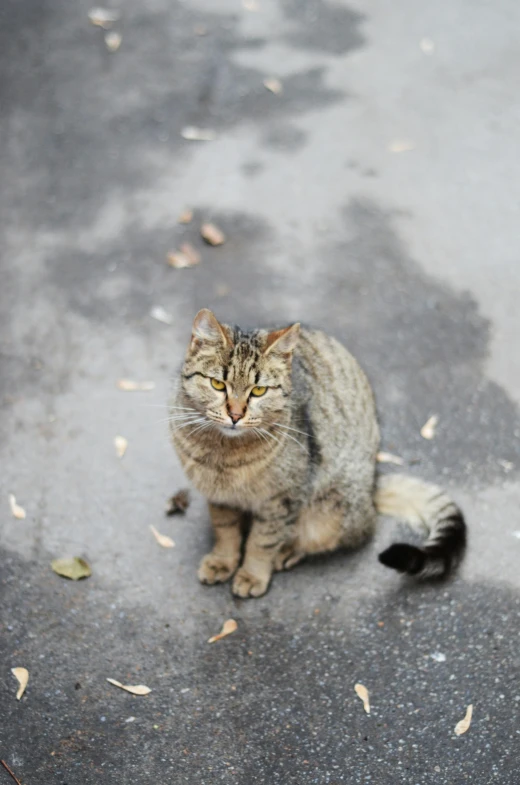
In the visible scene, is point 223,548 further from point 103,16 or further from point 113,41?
point 103,16

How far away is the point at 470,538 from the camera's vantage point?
157 inches

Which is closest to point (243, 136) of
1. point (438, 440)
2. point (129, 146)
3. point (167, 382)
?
point (129, 146)

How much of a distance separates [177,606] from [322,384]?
1216 millimetres

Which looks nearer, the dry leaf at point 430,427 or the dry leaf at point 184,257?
the dry leaf at point 430,427

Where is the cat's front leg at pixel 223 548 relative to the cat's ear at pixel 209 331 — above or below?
below

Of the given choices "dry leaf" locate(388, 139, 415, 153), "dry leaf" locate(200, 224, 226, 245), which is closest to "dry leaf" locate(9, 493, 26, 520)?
"dry leaf" locate(200, 224, 226, 245)

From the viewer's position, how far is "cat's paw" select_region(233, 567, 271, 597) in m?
3.74

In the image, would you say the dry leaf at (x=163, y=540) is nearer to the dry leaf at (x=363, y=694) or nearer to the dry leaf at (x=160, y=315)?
the dry leaf at (x=363, y=694)

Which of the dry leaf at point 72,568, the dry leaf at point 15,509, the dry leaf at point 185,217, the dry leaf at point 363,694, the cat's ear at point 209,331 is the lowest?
the dry leaf at point 15,509

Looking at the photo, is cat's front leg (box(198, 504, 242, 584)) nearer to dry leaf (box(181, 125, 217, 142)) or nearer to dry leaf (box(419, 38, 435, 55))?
dry leaf (box(181, 125, 217, 142))

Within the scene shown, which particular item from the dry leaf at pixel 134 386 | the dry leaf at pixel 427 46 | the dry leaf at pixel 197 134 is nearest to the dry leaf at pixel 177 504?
the dry leaf at pixel 134 386

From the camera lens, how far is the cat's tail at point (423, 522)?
3.46 metres

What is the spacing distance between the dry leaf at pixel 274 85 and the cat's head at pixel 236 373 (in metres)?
4.73

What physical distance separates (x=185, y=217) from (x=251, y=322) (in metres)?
1.32
